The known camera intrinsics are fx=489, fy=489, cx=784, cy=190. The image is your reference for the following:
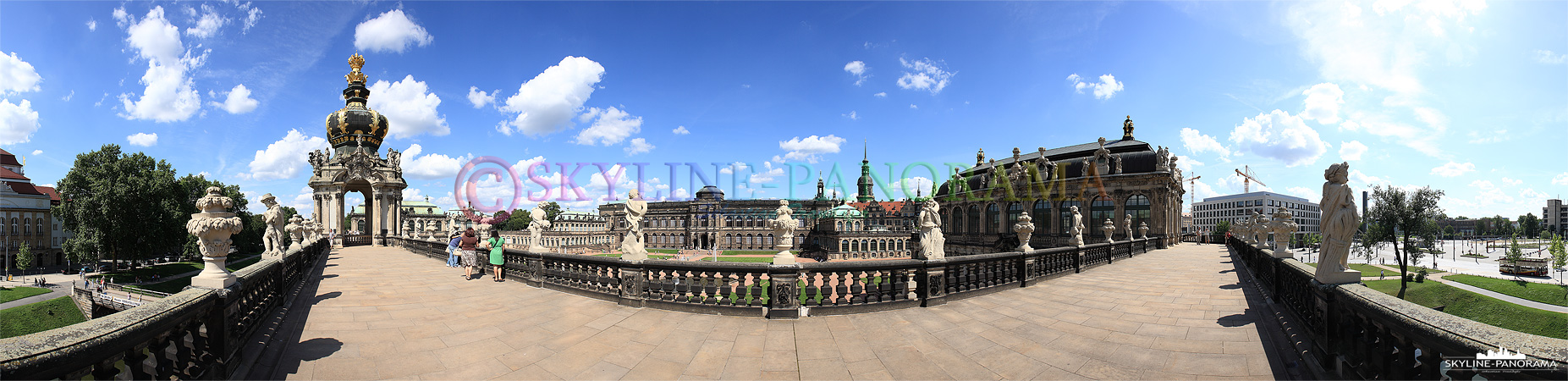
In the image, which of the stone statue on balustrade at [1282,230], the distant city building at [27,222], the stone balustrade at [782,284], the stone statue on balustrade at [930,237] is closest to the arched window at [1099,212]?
the stone statue on balustrade at [1282,230]

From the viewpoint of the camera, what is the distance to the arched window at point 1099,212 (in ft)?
139

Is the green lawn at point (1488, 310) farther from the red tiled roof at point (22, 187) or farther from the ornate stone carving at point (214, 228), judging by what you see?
the red tiled roof at point (22, 187)

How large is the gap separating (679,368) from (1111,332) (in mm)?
5401

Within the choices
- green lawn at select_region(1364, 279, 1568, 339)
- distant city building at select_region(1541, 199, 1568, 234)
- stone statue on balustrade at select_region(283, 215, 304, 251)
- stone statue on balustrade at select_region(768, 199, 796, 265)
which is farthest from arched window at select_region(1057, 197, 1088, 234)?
distant city building at select_region(1541, 199, 1568, 234)

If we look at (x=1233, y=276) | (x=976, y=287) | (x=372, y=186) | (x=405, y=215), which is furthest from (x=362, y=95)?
(x=405, y=215)

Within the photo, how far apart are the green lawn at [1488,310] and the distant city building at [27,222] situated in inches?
4082

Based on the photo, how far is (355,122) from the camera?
126 feet

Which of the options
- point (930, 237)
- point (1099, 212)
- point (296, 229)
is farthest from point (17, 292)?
point (1099, 212)

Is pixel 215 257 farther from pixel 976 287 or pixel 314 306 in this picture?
pixel 976 287

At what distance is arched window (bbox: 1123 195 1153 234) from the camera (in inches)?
1604

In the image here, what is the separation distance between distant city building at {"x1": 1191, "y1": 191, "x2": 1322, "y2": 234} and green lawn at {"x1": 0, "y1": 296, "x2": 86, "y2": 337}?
6274 inches

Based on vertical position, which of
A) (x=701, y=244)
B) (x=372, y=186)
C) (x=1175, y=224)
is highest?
(x=372, y=186)

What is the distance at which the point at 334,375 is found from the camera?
466 cm

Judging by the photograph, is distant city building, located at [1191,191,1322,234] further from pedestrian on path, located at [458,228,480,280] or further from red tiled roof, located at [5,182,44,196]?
red tiled roof, located at [5,182,44,196]
